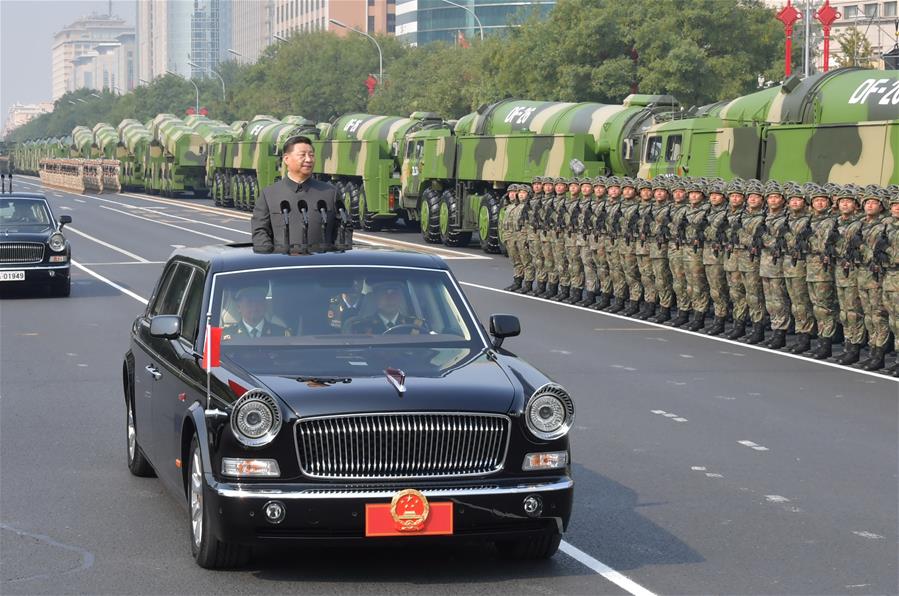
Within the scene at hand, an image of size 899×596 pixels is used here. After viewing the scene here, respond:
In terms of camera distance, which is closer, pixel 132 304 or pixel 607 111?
pixel 132 304

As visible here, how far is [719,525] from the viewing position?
28.2ft

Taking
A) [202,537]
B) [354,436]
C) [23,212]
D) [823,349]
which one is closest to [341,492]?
[354,436]

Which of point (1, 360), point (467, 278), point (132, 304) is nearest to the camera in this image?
point (1, 360)

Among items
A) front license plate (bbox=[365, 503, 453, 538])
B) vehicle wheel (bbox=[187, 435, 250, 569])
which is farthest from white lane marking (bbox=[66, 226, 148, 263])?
front license plate (bbox=[365, 503, 453, 538])

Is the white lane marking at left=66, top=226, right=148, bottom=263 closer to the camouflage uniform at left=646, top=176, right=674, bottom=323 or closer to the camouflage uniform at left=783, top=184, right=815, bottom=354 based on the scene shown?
the camouflage uniform at left=646, top=176, right=674, bottom=323

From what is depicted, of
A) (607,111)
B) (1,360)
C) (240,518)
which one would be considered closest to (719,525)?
(240,518)

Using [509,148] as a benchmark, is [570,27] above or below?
above

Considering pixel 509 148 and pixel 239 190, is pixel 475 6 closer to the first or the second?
pixel 239 190

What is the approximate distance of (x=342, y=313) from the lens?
8336 millimetres

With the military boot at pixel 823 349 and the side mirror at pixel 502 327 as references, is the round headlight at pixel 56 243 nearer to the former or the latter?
the military boot at pixel 823 349

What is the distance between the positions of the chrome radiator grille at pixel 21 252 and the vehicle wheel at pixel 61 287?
1.70 ft

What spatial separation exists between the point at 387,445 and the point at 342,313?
4.60 feet

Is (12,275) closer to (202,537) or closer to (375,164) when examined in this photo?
(202,537)

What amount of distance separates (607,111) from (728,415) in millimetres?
21309
